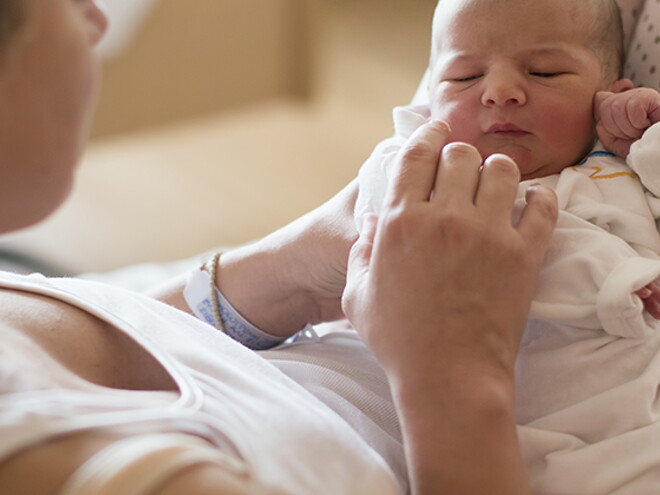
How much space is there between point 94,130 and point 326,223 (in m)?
2.79

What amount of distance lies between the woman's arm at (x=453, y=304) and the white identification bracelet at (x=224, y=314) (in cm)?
37

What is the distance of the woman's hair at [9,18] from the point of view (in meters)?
0.60

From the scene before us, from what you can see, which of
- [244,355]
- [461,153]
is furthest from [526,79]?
[244,355]

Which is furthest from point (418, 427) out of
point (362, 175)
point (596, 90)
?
point (596, 90)

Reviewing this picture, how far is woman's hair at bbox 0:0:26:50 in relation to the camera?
60 centimetres

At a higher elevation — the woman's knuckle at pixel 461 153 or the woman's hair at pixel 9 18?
the woman's hair at pixel 9 18

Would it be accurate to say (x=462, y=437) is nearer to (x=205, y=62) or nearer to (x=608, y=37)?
(x=608, y=37)

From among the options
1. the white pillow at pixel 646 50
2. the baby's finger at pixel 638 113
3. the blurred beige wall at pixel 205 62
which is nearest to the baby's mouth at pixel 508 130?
the baby's finger at pixel 638 113

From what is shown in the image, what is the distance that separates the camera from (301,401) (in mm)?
695

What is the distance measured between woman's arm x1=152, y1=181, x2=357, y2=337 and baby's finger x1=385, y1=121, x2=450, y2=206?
0.25 m

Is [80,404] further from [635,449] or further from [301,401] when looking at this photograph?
[635,449]

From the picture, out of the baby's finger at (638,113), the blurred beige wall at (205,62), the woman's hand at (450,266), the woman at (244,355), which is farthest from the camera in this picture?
the blurred beige wall at (205,62)

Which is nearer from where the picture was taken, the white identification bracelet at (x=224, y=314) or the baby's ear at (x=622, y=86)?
the baby's ear at (x=622, y=86)

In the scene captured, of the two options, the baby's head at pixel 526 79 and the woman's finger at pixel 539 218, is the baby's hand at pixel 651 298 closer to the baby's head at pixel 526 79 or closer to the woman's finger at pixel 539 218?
the woman's finger at pixel 539 218
